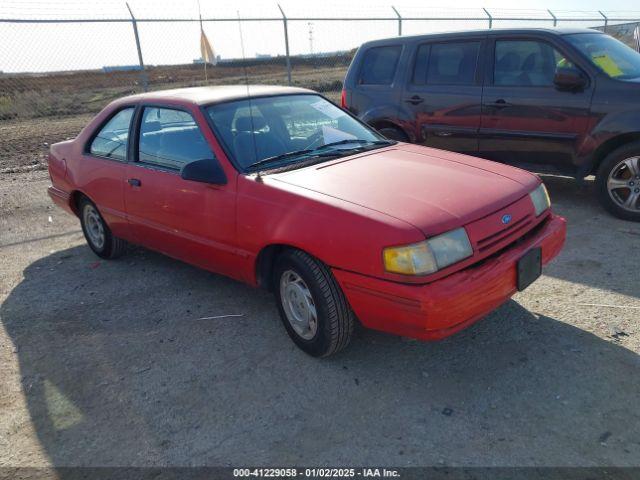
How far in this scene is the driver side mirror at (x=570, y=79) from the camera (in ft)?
17.0

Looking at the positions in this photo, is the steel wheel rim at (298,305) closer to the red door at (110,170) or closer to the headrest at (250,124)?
the headrest at (250,124)

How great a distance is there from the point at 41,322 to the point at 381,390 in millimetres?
2600

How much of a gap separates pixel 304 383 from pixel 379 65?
4819mm

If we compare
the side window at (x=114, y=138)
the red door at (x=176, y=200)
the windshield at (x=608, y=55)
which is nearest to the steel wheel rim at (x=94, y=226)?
the side window at (x=114, y=138)

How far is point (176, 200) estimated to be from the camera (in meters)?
3.79

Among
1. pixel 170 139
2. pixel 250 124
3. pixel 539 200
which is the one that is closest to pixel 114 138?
pixel 170 139

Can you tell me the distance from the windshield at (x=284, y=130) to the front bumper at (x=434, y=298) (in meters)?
1.15

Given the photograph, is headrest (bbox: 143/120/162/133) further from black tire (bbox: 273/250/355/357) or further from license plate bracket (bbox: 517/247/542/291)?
license plate bracket (bbox: 517/247/542/291)

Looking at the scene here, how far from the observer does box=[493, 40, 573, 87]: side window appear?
5.45 meters

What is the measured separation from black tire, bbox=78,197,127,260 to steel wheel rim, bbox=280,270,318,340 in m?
2.26

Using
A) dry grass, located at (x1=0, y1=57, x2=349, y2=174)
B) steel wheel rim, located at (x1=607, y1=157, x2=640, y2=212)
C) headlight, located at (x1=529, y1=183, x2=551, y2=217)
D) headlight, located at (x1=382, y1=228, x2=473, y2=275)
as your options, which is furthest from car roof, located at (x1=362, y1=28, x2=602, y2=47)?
headlight, located at (x1=382, y1=228, x2=473, y2=275)

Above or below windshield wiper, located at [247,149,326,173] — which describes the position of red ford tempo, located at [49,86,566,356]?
below

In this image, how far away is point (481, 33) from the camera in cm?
588

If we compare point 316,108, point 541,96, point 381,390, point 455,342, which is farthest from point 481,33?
point 381,390
